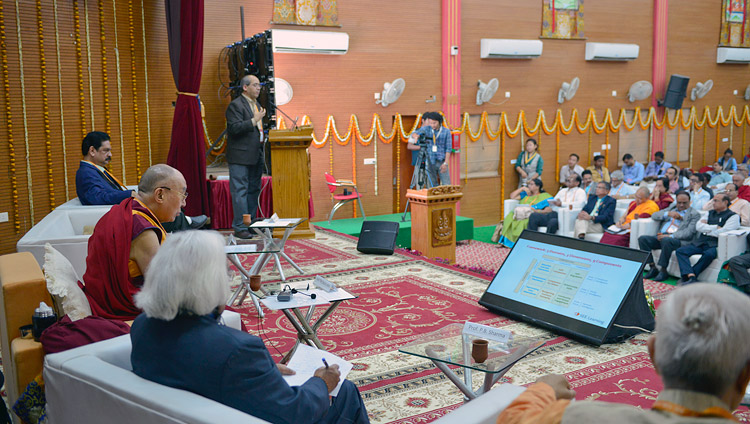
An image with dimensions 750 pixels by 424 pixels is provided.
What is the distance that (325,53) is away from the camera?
10.6m

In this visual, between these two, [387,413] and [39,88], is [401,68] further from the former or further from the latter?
[387,413]

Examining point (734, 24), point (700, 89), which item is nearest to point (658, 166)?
point (700, 89)

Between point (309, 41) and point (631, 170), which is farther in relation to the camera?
point (631, 170)

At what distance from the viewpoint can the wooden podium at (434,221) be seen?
8188mm

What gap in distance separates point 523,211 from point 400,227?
94.2 inches

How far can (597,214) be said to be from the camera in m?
9.93

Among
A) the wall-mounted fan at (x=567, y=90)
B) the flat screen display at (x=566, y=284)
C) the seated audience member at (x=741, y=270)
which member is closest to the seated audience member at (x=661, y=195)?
the seated audience member at (x=741, y=270)

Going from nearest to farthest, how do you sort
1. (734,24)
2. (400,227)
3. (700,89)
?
(400,227) < (700,89) < (734,24)

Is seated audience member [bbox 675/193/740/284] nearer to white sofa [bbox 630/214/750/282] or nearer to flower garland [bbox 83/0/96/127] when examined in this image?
white sofa [bbox 630/214/750/282]

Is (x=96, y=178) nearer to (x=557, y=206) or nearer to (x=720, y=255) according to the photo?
(x=720, y=255)

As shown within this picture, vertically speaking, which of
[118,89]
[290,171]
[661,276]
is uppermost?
[118,89]

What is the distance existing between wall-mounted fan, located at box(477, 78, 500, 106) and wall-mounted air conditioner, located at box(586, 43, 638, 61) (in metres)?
2.70

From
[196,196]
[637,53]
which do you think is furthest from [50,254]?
[637,53]

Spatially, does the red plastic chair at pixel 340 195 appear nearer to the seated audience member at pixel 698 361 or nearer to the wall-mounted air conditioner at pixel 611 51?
the wall-mounted air conditioner at pixel 611 51
